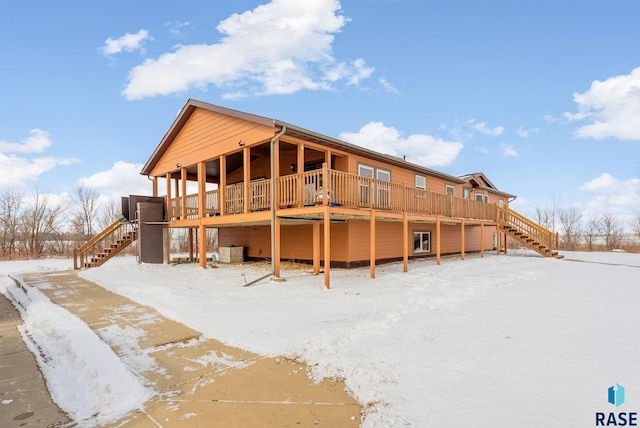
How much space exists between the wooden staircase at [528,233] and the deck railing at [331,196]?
5.10 m

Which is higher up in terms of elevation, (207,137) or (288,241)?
(207,137)

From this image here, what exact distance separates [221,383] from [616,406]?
13.6ft

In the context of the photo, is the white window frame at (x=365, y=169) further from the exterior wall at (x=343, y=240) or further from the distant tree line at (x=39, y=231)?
the distant tree line at (x=39, y=231)

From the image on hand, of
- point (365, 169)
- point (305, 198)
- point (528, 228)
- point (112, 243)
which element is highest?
point (365, 169)

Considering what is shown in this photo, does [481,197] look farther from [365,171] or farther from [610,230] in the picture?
[610,230]

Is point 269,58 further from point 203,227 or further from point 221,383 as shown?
point 221,383

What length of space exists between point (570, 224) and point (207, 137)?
46.2m

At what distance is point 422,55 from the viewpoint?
1559 cm

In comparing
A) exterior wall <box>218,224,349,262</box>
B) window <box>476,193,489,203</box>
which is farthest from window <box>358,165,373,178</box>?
window <box>476,193,489,203</box>

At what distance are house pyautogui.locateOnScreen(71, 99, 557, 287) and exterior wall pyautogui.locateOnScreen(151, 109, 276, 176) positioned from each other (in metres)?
0.05

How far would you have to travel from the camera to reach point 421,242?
734 inches

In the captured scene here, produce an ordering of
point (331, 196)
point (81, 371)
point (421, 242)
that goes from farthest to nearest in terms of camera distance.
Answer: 1. point (421, 242)
2. point (331, 196)
3. point (81, 371)

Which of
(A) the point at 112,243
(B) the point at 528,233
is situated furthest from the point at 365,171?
(A) the point at 112,243

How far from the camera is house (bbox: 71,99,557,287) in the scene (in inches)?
433
